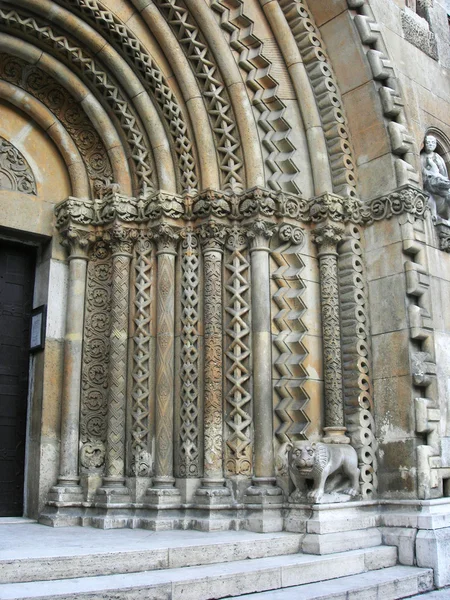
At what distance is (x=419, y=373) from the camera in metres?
7.68

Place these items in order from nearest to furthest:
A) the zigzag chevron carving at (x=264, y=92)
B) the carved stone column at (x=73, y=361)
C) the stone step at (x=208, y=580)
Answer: the stone step at (x=208, y=580)
the carved stone column at (x=73, y=361)
the zigzag chevron carving at (x=264, y=92)

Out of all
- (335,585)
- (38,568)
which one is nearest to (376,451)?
(335,585)

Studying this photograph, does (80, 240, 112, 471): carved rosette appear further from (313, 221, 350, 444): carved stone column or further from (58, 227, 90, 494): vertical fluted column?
(313, 221, 350, 444): carved stone column

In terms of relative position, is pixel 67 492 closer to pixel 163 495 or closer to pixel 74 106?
pixel 163 495

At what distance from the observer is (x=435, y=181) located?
8680 mm

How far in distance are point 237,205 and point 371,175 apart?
176cm

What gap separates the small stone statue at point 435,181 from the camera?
8.68 m

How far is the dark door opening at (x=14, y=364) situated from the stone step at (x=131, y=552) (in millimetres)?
1104

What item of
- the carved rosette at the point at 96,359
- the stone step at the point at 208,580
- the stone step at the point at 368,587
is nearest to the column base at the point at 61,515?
the carved rosette at the point at 96,359

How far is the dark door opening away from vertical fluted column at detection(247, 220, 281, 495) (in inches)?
110

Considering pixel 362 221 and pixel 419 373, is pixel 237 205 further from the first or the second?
pixel 419 373

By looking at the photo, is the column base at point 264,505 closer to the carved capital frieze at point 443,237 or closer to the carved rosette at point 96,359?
the carved rosette at point 96,359

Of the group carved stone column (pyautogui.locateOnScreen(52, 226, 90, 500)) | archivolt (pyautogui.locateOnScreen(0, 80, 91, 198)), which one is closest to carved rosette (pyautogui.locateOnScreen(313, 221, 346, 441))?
carved stone column (pyautogui.locateOnScreen(52, 226, 90, 500))

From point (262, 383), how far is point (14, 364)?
3.02 meters
